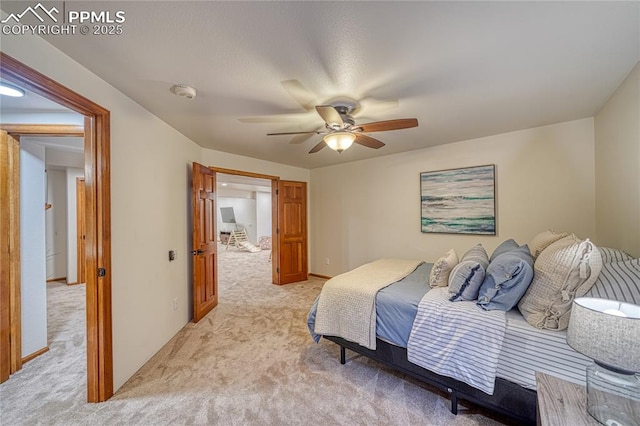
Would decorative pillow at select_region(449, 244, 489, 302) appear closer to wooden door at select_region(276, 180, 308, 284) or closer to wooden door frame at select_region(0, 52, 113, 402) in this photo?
wooden door frame at select_region(0, 52, 113, 402)

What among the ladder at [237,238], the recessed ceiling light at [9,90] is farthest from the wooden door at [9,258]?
the ladder at [237,238]

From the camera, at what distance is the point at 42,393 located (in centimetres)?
185

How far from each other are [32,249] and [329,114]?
299 centimetres

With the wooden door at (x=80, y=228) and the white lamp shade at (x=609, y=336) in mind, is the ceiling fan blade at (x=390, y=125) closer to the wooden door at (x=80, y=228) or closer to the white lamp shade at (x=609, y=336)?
A: the white lamp shade at (x=609, y=336)

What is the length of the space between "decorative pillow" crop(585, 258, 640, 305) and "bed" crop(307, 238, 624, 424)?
8 centimetres

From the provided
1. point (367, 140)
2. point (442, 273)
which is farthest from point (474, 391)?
point (367, 140)

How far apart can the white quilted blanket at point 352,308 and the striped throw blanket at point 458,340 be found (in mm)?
355

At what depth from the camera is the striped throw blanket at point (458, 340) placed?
4.95 feet

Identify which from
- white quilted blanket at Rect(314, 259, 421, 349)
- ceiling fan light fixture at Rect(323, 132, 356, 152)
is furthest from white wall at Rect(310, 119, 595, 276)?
ceiling fan light fixture at Rect(323, 132, 356, 152)

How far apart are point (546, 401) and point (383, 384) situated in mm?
1235

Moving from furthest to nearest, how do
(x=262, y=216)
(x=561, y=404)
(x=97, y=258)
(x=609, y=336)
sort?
(x=262, y=216)
(x=97, y=258)
(x=561, y=404)
(x=609, y=336)

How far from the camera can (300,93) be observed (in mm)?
1956

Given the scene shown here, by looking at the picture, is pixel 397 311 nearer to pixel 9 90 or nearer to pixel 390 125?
pixel 390 125

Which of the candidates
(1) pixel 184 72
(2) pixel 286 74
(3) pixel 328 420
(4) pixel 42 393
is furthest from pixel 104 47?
(3) pixel 328 420
